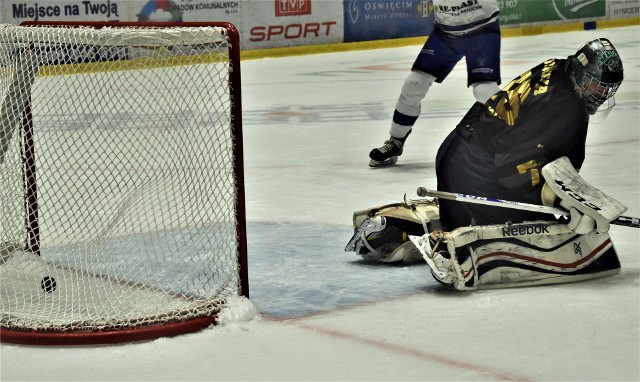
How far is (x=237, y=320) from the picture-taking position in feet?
8.03

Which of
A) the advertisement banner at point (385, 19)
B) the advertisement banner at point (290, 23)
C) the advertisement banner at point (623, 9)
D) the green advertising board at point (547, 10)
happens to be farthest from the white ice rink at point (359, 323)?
the advertisement banner at point (623, 9)

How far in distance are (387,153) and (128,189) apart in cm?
193

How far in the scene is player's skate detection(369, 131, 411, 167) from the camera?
477cm

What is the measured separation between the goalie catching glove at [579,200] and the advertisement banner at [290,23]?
7531 millimetres

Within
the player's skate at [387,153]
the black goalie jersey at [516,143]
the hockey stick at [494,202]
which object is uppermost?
the black goalie jersey at [516,143]

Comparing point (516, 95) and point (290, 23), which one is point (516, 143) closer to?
point (516, 95)

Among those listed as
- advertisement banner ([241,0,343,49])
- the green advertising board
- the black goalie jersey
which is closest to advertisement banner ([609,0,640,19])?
the green advertising board

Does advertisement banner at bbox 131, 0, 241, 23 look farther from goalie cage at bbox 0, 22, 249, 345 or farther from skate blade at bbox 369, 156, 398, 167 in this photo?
goalie cage at bbox 0, 22, 249, 345

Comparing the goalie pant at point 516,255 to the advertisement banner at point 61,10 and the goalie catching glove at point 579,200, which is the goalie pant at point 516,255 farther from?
the advertisement banner at point 61,10

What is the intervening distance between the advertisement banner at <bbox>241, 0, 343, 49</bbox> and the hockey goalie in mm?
7268

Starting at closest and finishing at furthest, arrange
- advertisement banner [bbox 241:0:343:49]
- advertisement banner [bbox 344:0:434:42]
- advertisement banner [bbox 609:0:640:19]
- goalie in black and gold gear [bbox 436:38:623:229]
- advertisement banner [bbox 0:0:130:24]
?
goalie in black and gold gear [bbox 436:38:623:229], advertisement banner [bbox 0:0:130:24], advertisement banner [bbox 241:0:343:49], advertisement banner [bbox 344:0:434:42], advertisement banner [bbox 609:0:640:19]

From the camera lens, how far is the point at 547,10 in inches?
512

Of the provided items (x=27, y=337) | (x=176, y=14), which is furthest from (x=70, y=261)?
(x=176, y=14)

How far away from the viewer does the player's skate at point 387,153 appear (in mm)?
4773
